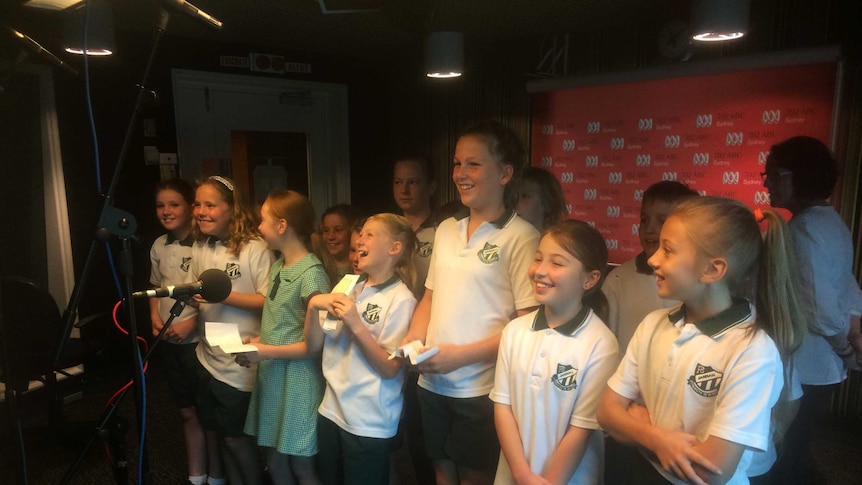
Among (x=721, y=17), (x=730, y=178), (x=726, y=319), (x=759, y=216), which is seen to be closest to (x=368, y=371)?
(x=726, y=319)

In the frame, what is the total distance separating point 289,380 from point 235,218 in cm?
74

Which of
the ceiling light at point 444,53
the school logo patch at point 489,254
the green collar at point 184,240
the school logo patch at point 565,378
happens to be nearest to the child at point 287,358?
the green collar at point 184,240

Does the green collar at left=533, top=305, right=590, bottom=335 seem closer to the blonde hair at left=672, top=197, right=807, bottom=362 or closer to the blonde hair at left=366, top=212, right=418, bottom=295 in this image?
the blonde hair at left=672, top=197, right=807, bottom=362

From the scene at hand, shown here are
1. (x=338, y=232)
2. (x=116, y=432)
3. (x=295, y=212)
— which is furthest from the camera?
(x=338, y=232)

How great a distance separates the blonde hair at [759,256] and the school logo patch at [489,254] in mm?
584

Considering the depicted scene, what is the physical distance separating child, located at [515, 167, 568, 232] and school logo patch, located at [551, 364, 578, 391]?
2.99 ft

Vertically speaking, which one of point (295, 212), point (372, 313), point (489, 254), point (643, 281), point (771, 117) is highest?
point (771, 117)

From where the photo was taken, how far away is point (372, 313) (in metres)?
1.78

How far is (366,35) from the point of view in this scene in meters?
3.70

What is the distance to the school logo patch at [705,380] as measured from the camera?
3.72ft

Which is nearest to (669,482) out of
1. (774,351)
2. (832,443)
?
(774,351)

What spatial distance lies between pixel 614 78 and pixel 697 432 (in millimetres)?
2733

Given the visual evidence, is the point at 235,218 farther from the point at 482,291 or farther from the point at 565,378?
the point at 565,378

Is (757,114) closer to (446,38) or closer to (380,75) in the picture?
(446,38)
